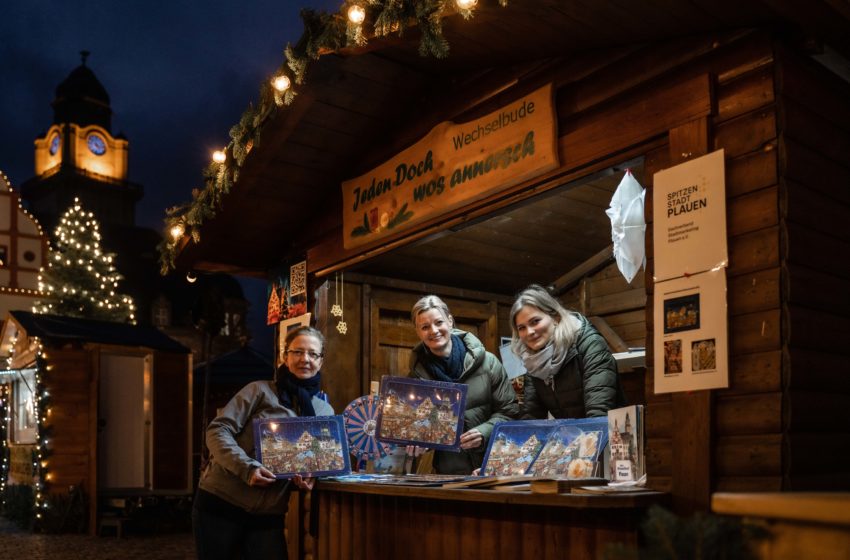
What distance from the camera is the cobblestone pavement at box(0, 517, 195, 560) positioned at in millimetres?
9797

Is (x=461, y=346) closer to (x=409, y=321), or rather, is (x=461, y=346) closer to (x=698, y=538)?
(x=409, y=321)

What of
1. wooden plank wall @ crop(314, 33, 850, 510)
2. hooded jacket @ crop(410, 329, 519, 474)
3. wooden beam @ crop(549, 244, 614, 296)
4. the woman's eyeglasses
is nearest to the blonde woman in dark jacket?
hooded jacket @ crop(410, 329, 519, 474)

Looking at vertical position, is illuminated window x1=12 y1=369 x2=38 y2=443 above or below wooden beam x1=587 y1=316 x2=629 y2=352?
below

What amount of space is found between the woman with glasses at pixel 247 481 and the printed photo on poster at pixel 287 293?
2.16 m

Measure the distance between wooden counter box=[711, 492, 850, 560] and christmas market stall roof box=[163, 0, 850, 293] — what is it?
2027 millimetres

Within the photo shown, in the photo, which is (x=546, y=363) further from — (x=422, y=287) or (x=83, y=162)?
(x=83, y=162)

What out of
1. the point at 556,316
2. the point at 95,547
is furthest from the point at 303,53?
the point at 95,547

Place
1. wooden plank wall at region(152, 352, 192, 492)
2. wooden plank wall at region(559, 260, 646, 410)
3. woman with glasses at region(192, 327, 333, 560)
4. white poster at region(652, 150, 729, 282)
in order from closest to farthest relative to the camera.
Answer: white poster at region(652, 150, 729, 282), woman with glasses at region(192, 327, 333, 560), wooden plank wall at region(559, 260, 646, 410), wooden plank wall at region(152, 352, 192, 492)

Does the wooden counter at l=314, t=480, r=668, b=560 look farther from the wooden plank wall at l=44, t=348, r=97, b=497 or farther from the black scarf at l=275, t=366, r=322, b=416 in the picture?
the wooden plank wall at l=44, t=348, r=97, b=497

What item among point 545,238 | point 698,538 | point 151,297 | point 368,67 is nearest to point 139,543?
point 545,238

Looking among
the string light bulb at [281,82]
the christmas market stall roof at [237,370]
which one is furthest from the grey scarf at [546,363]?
the christmas market stall roof at [237,370]

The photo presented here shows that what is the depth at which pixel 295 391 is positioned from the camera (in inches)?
196

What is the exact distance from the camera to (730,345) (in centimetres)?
344

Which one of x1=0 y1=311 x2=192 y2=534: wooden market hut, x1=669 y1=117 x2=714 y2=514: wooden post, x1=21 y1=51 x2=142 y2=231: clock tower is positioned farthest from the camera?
x1=21 y1=51 x2=142 y2=231: clock tower
